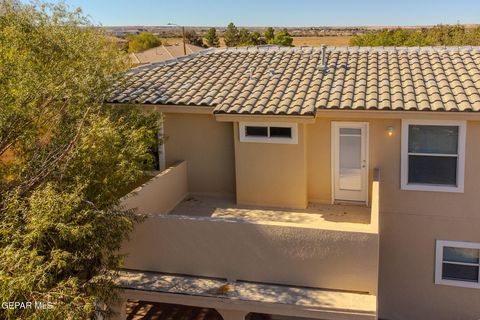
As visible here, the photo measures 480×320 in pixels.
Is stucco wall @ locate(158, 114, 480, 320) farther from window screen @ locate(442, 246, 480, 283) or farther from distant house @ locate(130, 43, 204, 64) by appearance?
distant house @ locate(130, 43, 204, 64)

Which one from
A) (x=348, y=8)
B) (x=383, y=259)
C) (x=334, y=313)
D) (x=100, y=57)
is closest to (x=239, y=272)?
(x=334, y=313)

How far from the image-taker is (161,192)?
12.6 meters

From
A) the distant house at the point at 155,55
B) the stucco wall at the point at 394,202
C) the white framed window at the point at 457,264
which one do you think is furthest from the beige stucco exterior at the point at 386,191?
the distant house at the point at 155,55

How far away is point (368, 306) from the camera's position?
908 cm

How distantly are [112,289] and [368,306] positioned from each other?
4.67 metres

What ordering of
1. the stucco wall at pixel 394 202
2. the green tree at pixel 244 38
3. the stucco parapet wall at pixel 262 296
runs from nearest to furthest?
the stucco parapet wall at pixel 262 296 < the stucco wall at pixel 394 202 < the green tree at pixel 244 38

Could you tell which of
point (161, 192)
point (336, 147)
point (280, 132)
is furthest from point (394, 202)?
point (161, 192)

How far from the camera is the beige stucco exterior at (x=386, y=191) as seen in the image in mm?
11969

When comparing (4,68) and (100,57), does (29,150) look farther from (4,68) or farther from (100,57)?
(100,57)

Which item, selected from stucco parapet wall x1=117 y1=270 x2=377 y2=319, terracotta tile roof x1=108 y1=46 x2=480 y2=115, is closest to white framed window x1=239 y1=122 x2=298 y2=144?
terracotta tile roof x1=108 y1=46 x2=480 y2=115

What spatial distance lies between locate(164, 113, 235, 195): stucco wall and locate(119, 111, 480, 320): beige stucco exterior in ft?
0.09

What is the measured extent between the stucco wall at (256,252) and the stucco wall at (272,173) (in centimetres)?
318

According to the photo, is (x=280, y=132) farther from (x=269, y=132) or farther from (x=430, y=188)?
(x=430, y=188)

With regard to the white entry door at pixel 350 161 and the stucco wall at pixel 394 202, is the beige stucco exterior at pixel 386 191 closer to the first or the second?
the stucco wall at pixel 394 202
